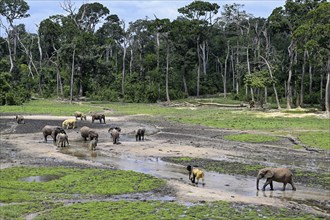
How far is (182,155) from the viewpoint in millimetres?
28500

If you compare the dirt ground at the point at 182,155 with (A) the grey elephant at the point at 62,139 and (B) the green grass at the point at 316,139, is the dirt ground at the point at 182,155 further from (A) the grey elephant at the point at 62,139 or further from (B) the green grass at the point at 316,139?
(B) the green grass at the point at 316,139

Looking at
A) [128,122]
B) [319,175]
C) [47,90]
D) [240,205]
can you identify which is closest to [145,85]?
[47,90]

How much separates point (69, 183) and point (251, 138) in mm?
19440

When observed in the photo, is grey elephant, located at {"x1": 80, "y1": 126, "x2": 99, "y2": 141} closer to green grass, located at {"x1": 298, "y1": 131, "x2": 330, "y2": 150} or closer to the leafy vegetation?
green grass, located at {"x1": 298, "y1": 131, "x2": 330, "y2": 150}

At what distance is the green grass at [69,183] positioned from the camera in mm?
18172

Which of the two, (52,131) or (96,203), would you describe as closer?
(96,203)

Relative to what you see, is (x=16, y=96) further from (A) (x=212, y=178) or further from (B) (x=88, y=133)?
(A) (x=212, y=178)

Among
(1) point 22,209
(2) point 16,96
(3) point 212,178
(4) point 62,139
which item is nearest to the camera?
(1) point 22,209

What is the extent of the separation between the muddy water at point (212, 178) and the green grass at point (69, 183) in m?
1.76

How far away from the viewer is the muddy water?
61.4ft

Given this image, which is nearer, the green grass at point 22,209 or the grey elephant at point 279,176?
the green grass at point 22,209

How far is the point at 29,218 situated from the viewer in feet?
49.1

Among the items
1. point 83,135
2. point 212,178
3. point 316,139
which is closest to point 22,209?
point 212,178

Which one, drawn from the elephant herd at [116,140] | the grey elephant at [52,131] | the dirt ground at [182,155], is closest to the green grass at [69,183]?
the dirt ground at [182,155]
